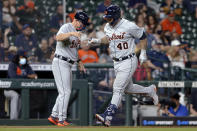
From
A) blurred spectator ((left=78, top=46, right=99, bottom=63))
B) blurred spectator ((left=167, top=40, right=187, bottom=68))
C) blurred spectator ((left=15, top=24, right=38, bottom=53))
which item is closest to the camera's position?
blurred spectator ((left=15, top=24, right=38, bottom=53))

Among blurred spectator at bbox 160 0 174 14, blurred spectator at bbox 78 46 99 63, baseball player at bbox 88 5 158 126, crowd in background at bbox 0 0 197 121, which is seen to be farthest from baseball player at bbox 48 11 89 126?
blurred spectator at bbox 160 0 174 14

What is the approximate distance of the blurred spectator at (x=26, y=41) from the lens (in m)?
11.1

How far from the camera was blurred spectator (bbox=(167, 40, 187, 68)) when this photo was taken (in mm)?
12049

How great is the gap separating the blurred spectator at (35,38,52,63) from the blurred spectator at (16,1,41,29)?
0.47m

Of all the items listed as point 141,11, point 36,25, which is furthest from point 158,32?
point 36,25

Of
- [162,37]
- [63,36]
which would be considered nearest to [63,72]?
[63,36]

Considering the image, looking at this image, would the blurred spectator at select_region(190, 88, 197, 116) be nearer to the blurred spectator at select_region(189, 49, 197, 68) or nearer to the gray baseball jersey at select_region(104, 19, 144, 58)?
the blurred spectator at select_region(189, 49, 197, 68)

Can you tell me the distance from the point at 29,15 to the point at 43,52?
881mm

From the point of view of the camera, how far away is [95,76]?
10406 mm

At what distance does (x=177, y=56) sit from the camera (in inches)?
488

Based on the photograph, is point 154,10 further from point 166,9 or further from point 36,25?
point 36,25

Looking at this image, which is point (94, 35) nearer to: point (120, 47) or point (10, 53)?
point (10, 53)

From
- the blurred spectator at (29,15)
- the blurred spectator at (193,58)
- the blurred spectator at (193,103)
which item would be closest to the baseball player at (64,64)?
the blurred spectator at (29,15)

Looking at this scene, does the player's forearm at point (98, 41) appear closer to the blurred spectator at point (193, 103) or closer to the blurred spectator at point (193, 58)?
the blurred spectator at point (193, 103)
